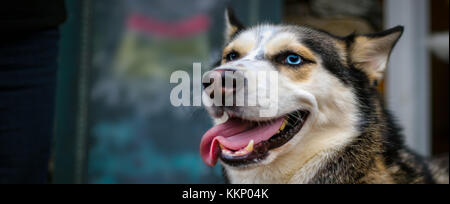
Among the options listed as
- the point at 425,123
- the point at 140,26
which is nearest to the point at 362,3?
the point at 425,123

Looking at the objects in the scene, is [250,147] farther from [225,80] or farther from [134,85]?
[134,85]

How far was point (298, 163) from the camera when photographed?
65.0 inches

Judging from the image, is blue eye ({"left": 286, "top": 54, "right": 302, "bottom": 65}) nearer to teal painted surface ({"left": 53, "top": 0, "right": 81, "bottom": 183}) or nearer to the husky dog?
the husky dog

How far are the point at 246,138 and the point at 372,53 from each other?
2.57ft

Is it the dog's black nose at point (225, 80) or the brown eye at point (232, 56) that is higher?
the brown eye at point (232, 56)

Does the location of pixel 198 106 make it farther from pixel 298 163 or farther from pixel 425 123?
pixel 425 123

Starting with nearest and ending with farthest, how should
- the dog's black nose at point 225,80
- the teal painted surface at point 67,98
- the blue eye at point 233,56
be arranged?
the dog's black nose at point 225,80, the blue eye at point 233,56, the teal painted surface at point 67,98

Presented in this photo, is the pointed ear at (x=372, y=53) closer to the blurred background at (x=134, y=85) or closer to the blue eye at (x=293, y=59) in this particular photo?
the blue eye at (x=293, y=59)

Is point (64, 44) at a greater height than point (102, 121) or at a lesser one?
greater

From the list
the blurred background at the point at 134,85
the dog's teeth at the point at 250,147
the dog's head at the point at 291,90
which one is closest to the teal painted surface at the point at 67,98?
the blurred background at the point at 134,85

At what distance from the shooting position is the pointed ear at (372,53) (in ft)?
5.70

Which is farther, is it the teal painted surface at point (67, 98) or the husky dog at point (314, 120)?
the teal painted surface at point (67, 98)

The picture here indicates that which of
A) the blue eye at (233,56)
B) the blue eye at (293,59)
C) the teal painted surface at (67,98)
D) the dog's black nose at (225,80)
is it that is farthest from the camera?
the teal painted surface at (67,98)
